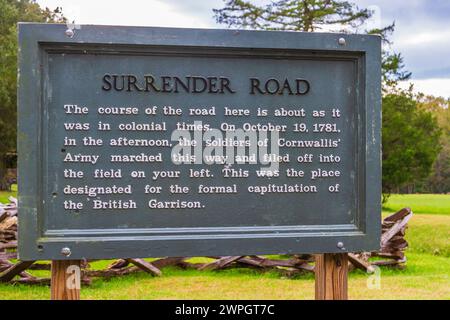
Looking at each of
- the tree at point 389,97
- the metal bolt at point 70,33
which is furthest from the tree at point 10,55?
the metal bolt at point 70,33

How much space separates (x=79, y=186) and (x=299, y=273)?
18.9 feet

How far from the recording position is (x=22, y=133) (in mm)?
3947

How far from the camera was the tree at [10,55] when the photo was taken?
28453 mm

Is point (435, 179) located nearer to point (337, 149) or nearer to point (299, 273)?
point (299, 273)

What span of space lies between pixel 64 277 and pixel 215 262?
5.52 meters

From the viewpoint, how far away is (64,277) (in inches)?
163

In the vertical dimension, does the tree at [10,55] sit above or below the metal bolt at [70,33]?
above

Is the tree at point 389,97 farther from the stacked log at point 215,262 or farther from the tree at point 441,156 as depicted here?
the tree at point 441,156

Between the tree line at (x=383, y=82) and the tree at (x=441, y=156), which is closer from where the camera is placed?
the tree line at (x=383, y=82)

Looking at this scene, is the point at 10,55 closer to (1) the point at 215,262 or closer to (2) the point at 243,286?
(1) the point at 215,262

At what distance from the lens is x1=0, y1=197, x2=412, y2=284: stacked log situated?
8562mm

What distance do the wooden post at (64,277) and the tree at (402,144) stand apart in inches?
836

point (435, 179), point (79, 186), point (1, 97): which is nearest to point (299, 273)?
point (79, 186)

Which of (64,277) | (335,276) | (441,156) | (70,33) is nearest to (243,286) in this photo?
(335,276)
